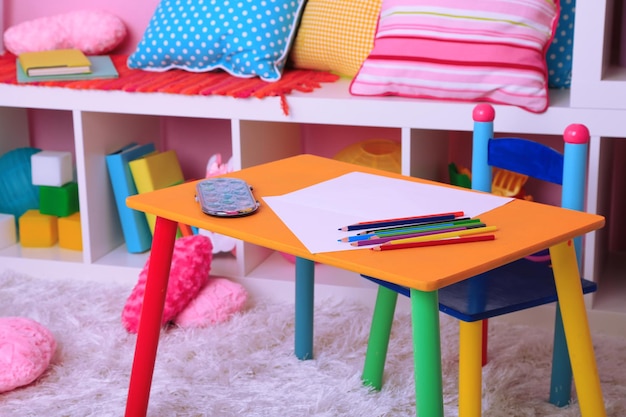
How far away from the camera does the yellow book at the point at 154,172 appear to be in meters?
2.21

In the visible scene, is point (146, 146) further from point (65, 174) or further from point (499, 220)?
point (499, 220)

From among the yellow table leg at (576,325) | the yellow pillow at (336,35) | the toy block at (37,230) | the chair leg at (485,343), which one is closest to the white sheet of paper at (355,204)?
the yellow table leg at (576,325)

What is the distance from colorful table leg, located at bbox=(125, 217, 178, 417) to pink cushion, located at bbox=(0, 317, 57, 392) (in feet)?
0.87

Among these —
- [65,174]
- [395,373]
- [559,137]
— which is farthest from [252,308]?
[559,137]

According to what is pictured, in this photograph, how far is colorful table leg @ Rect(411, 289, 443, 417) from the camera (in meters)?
1.08

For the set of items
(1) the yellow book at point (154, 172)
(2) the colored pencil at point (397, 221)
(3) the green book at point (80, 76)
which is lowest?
(1) the yellow book at point (154, 172)

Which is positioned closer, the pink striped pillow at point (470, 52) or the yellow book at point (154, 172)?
the pink striped pillow at point (470, 52)

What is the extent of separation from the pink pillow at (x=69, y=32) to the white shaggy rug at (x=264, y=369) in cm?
70

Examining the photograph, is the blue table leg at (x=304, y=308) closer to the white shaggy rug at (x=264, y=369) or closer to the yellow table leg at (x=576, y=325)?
the white shaggy rug at (x=264, y=369)

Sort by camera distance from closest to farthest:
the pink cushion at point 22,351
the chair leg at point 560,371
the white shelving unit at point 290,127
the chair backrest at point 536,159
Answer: the chair backrest at point 536,159, the chair leg at point 560,371, the pink cushion at point 22,351, the white shelving unit at point 290,127

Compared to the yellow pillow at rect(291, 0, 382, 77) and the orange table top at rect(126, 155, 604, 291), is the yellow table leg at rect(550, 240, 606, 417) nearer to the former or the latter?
the orange table top at rect(126, 155, 604, 291)

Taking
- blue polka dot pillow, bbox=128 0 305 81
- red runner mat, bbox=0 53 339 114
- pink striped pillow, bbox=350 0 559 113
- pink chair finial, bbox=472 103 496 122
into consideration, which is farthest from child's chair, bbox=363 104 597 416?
blue polka dot pillow, bbox=128 0 305 81

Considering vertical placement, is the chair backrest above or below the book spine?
above

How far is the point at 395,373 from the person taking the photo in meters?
1.72
